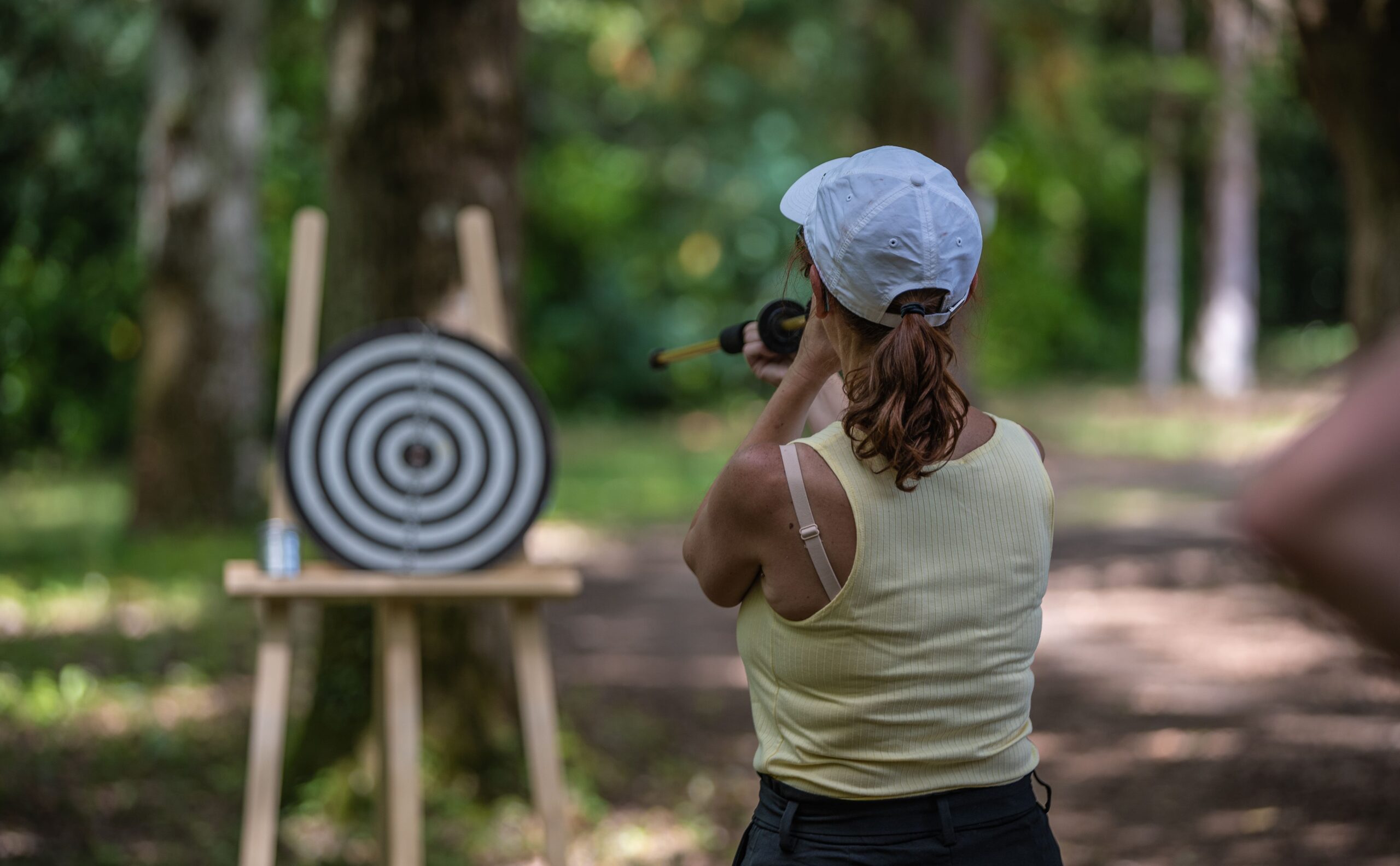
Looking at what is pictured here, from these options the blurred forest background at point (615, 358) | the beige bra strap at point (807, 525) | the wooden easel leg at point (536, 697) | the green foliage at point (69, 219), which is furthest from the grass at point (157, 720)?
the green foliage at point (69, 219)

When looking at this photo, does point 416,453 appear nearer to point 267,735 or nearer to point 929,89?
point 267,735

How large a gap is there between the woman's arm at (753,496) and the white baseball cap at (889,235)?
0.12 meters

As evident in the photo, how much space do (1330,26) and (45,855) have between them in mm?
4103

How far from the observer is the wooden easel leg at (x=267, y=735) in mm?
2754

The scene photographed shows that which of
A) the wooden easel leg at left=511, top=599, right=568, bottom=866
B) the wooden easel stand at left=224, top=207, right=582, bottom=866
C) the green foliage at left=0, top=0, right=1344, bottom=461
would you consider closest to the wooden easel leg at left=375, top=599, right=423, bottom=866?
the wooden easel stand at left=224, top=207, right=582, bottom=866

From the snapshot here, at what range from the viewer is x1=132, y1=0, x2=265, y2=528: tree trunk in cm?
882

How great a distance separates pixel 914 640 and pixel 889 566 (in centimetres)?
9

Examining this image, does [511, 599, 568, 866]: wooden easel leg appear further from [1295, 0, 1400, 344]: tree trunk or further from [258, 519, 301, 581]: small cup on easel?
[1295, 0, 1400, 344]: tree trunk

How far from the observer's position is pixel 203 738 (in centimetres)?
486

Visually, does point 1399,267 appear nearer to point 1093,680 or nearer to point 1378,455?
point 1093,680

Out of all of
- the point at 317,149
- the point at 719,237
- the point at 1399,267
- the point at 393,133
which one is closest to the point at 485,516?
the point at 393,133

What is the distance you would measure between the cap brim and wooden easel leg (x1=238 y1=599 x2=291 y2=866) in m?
1.55

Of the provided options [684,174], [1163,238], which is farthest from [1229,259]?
[684,174]

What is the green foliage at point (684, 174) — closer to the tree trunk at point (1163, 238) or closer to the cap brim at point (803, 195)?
the tree trunk at point (1163, 238)
